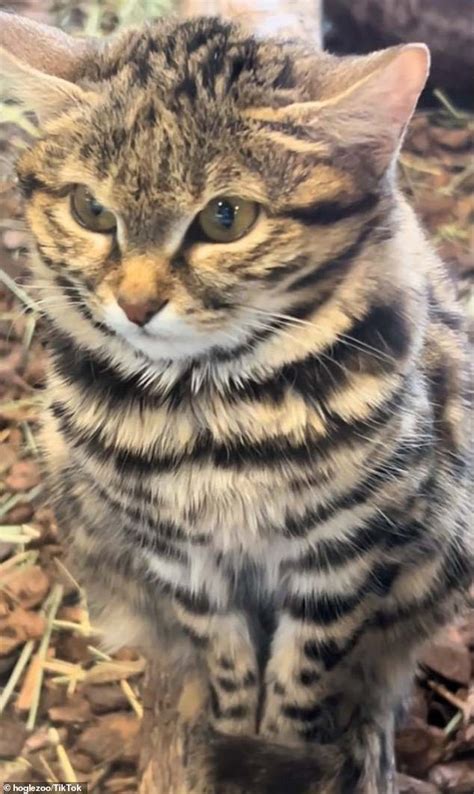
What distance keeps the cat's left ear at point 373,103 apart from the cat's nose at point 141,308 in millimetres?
195

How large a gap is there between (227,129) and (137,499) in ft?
1.34

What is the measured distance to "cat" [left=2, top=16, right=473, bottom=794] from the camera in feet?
2.90

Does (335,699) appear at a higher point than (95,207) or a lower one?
lower

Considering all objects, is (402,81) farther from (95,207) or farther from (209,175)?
(95,207)

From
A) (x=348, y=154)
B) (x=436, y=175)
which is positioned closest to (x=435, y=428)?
(x=348, y=154)

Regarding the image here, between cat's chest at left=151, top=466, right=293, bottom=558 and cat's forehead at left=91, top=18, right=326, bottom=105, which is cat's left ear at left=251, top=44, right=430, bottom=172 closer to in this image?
cat's forehead at left=91, top=18, right=326, bottom=105

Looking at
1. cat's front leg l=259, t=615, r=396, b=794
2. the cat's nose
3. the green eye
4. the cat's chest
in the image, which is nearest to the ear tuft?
the green eye

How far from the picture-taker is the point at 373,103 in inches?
34.1

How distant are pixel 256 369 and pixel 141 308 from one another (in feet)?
0.59

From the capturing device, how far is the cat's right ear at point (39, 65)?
944mm

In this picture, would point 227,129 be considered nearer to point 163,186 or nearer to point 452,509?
point 163,186

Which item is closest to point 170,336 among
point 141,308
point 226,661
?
point 141,308

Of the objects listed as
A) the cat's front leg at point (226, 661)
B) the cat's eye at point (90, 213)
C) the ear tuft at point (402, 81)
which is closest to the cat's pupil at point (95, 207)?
the cat's eye at point (90, 213)

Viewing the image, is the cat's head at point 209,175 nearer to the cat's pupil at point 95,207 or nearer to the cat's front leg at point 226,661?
the cat's pupil at point 95,207
